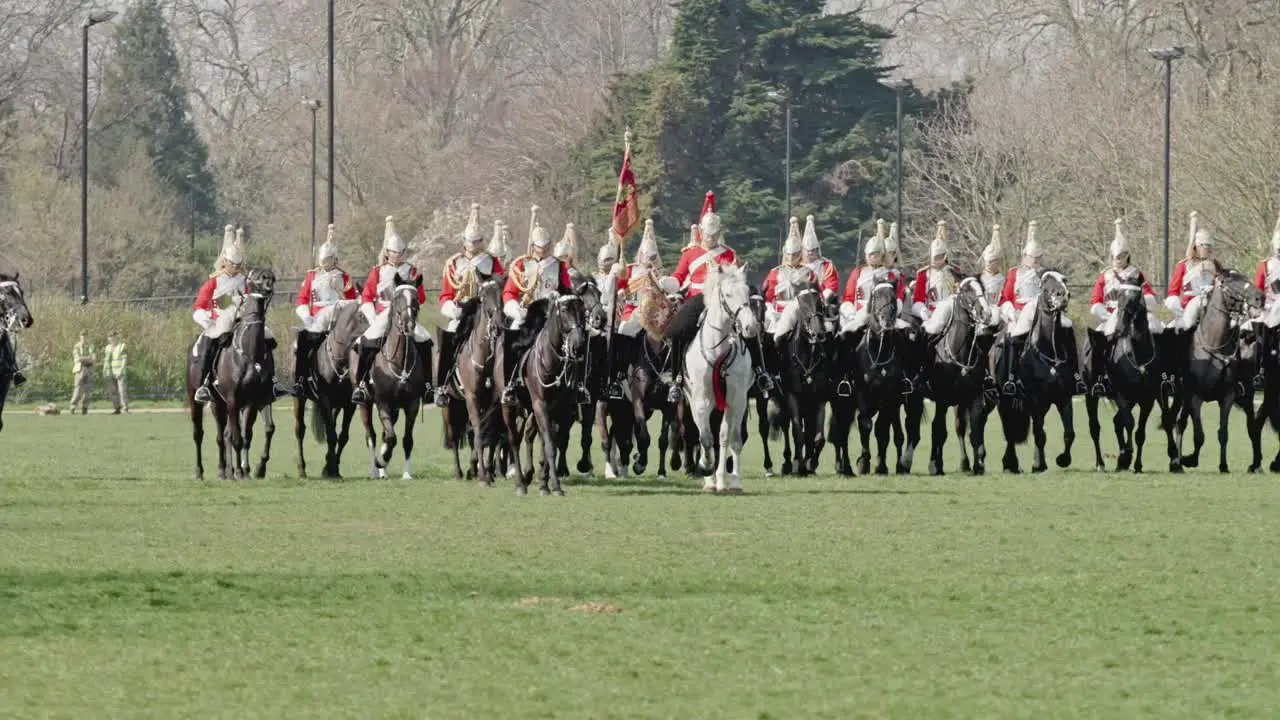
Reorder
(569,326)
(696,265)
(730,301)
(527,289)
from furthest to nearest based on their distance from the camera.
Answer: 1. (696,265)
2. (527,289)
3. (569,326)
4. (730,301)

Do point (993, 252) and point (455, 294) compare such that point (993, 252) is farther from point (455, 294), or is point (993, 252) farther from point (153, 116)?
point (153, 116)

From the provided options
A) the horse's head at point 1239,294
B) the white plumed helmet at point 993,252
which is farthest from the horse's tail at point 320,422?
the horse's head at point 1239,294

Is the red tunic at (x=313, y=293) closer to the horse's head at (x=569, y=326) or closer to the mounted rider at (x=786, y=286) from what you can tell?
the mounted rider at (x=786, y=286)

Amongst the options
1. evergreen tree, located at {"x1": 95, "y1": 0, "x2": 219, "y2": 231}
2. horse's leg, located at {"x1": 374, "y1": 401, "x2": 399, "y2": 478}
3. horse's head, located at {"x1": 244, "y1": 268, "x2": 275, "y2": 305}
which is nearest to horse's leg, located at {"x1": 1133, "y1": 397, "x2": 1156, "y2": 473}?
horse's leg, located at {"x1": 374, "y1": 401, "x2": 399, "y2": 478}

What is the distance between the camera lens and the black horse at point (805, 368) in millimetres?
24953

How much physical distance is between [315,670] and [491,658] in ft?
2.97

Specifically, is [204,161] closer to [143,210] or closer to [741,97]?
[143,210]

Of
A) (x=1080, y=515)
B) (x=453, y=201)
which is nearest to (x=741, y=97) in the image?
(x=453, y=201)

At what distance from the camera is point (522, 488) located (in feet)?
74.3

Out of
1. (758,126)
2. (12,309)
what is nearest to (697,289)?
(12,309)

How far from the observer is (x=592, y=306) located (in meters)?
22.2

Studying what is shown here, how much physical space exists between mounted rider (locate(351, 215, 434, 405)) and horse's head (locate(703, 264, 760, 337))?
4509mm

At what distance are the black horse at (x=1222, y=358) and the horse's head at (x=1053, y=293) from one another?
148 cm

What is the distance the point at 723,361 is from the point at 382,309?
521 cm
